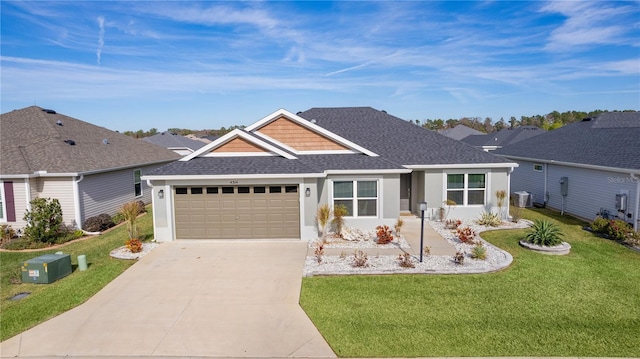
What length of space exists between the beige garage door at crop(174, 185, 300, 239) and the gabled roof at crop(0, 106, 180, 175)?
564 centimetres

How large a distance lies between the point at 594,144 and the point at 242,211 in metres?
17.0

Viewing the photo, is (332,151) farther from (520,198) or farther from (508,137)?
(508,137)

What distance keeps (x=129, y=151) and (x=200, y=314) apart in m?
16.9

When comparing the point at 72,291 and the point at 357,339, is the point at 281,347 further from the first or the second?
the point at 72,291

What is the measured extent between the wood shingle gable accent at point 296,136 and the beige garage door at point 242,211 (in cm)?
368

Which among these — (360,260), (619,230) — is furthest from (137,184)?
(619,230)

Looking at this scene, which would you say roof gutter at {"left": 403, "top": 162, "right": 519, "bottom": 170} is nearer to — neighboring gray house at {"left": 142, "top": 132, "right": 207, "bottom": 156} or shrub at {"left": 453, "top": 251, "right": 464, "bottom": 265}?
→ shrub at {"left": 453, "top": 251, "right": 464, "bottom": 265}

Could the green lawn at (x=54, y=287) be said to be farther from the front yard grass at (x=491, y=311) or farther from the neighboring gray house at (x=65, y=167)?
the front yard grass at (x=491, y=311)

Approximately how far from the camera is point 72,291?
958 cm

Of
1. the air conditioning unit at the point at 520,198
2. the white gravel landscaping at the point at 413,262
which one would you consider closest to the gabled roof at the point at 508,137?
the air conditioning unit at the point at 520,198

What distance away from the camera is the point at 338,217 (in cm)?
1424

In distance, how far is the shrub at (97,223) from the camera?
52.3 feet

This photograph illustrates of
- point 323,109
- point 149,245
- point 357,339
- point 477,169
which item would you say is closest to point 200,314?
point 357,339

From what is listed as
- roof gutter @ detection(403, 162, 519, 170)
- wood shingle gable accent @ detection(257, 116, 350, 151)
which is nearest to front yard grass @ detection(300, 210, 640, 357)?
roof gutter @ detection(403, 162, 519, 170)
